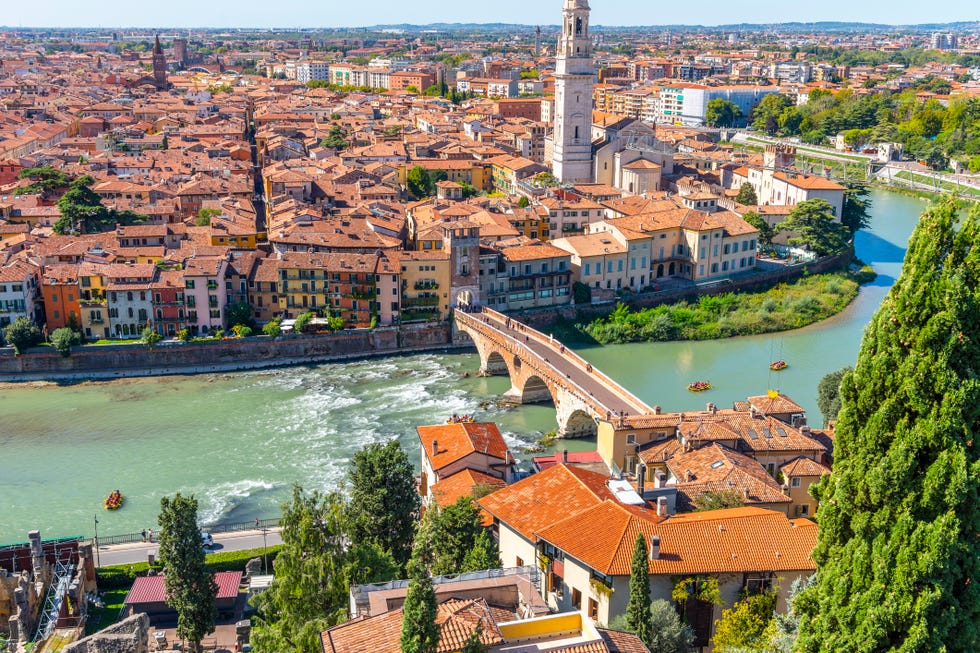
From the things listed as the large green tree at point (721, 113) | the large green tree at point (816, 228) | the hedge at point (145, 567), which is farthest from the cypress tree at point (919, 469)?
the large green tree at point (721, 113)

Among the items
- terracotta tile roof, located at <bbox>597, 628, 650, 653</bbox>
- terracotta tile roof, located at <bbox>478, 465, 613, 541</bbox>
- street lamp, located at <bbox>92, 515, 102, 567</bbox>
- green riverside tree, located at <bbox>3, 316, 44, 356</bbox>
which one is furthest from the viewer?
green riverside tree, located at <bbox>3, 316, 44, 356</bbox>

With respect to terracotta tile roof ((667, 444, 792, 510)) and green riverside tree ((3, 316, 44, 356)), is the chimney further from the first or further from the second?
green riverside tree ((3, 316, 44, 356))

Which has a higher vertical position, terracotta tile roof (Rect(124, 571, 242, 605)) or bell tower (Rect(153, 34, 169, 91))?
bell tower (Rect(153, 34, 169, 91))

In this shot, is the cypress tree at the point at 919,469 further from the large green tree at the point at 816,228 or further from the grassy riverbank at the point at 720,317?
the large green tree at the point at 816,228

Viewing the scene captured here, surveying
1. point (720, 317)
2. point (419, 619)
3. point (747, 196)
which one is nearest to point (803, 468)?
point (419, 619)

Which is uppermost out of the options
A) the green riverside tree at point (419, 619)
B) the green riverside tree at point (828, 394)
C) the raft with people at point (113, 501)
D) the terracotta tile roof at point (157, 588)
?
the green riverside tree at point (419, 619)

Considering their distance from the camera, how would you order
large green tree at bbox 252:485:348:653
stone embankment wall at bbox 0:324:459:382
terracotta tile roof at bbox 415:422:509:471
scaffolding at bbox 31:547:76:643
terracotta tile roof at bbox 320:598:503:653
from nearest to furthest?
terracotta tile roof at bbox 320:598:503:653 → large green tree at bbox 252:485:348:653 → scaffolding at bbox 31:547:76:643 → terracotta tile roof at bbox 415:422:509:471 → stone embankment wall at bbox 0:324:459:382

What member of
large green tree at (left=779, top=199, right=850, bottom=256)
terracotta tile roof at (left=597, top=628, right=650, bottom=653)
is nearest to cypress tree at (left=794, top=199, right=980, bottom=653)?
terracotta tile roof at (left=597, top=628, right=650, bottom=653)
